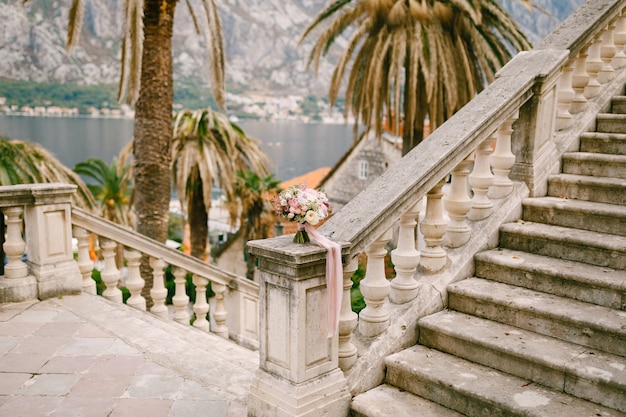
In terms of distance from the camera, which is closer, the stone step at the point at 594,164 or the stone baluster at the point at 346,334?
the stone baluster at the point at 346,334

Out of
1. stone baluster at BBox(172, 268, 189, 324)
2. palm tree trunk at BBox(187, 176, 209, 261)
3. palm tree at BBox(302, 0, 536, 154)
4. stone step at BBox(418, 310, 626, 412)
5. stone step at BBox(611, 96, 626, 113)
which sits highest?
palm tree at BBox(302, 0, 536, 154)

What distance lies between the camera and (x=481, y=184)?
4.60m

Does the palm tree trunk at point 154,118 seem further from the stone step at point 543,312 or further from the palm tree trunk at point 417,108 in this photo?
the stone step at point 543,312

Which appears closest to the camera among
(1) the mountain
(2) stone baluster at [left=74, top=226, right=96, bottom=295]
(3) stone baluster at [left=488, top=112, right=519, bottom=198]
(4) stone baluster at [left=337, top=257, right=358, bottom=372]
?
(4) stone baluster at [left=337, top=257, right=358, bottom=372]

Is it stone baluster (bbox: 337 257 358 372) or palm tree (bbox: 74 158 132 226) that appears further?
Result: palm tree (bbox: 74 158 132 226)

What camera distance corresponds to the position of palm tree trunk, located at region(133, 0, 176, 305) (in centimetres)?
1098

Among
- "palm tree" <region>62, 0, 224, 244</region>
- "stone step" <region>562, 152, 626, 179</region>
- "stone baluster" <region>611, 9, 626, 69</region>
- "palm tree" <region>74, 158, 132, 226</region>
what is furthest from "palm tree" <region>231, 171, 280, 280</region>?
"stone step" <region>562, 152, 626, 179</region>

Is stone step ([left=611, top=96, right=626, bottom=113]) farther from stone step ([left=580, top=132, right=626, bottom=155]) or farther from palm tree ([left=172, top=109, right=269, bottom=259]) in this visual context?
palm tree ([left=172, top=109, right=269, bottom=259])

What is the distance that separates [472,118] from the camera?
4301 mm

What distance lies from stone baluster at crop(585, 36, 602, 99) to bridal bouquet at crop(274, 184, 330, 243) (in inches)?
147

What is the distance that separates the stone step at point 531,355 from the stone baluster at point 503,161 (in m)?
1.26

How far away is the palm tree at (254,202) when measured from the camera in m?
Answer: 20.4

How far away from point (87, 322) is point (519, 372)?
13.9 ft

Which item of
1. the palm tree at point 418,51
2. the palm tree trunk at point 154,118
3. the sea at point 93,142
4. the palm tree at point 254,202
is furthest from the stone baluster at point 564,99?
the sea at point 93,142
